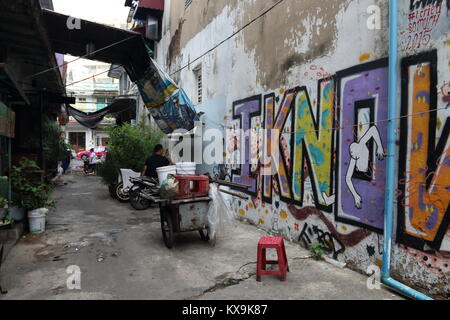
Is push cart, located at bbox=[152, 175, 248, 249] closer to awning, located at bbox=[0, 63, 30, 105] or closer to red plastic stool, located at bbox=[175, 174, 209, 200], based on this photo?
red plastic stool, located at bbox=[175, 174, 209, 200]

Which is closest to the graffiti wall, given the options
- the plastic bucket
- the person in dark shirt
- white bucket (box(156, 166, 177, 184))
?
white bucket (box(156, 166, 177, 184))

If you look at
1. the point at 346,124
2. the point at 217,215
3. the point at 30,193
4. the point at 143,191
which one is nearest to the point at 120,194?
the point at 30,193

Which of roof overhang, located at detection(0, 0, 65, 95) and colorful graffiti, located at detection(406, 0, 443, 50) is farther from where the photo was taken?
roof overhang, located at detection(0, 0, 65, 95)

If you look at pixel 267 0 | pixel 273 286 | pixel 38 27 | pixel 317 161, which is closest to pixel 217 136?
pixel 267 0

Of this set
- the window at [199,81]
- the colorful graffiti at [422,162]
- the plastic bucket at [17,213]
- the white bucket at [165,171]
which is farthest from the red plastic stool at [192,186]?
the window at [199,81]

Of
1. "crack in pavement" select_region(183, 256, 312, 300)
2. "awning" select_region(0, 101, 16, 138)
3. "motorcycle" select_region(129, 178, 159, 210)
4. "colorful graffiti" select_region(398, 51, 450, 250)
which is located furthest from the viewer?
"motorcycle" select_region(129, 178, 159, 210)

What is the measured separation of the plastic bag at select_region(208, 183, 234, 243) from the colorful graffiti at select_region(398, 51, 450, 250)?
2.55 metres

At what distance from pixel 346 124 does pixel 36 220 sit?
584 cm

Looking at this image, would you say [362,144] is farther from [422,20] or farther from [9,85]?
[9,85]

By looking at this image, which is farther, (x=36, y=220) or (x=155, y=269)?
(x=36, y=220)

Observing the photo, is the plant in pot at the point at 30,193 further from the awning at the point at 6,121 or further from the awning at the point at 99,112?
the awning at the point at 99,112

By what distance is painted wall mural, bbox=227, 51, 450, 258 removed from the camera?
11.3 feet

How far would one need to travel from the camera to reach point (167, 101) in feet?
28.6
